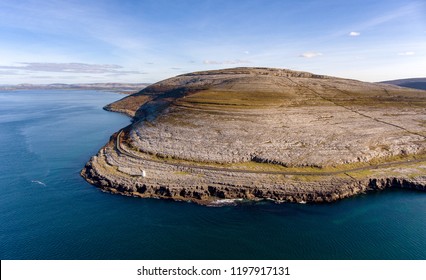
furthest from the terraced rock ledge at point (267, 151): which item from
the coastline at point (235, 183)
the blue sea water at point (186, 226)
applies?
the blue sea water at point (186, 226)

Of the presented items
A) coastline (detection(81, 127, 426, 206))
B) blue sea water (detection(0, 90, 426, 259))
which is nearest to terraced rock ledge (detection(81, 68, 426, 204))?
coastline (detection(81, 127, 426, 206))

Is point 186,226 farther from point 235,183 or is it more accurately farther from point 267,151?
point 267,151

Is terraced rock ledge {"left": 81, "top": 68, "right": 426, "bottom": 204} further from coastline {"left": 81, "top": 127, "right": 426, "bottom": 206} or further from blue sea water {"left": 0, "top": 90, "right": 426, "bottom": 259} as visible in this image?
blue sea water {"left": 0, "top": 90, "right": 426, "bottom": 259}

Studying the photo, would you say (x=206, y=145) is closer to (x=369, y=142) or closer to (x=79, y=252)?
(x=79, y=252)

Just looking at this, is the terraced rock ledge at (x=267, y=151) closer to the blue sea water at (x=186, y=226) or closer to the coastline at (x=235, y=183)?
the coastline at (x=235, y=183)

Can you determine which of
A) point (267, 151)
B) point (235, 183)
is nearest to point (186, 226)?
point (235, 183)
